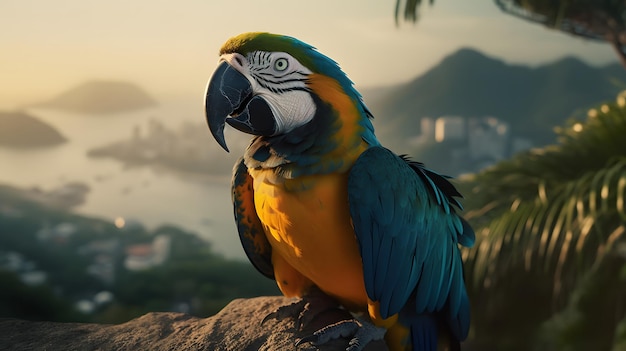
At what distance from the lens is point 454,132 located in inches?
215

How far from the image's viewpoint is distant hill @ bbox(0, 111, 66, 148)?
4727mm

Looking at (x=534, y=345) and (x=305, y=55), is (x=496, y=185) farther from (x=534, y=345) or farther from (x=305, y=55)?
(x=305, y=55)

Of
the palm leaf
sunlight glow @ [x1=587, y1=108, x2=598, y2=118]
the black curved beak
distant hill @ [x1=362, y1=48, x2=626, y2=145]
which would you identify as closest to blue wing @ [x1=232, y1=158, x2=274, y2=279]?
the black curved beak

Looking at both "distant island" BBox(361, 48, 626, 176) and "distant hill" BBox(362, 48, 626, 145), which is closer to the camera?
"distant island" BBox(361, 48, 626, 176)

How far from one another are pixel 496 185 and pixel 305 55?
1963mm

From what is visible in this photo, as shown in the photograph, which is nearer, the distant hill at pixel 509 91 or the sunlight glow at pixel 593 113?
the sunlight glow at pixel 593 113

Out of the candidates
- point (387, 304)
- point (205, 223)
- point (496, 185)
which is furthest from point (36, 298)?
point (387, 304)

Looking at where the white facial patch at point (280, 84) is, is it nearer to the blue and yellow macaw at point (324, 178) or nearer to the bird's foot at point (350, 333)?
the blue and yellow macaw at point (324, 178)

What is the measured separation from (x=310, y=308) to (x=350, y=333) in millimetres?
121

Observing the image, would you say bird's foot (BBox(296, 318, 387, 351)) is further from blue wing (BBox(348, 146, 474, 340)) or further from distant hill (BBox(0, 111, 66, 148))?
distant hill (BBox(0, 111, 66, 148))

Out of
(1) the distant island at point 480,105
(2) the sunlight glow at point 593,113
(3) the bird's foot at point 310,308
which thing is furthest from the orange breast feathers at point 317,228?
(1) the distant island at point 480,105

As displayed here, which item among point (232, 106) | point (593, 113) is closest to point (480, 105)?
point (593, 113)

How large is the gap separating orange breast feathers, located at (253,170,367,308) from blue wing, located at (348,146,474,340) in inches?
1.5

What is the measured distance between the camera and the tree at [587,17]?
140 inches
